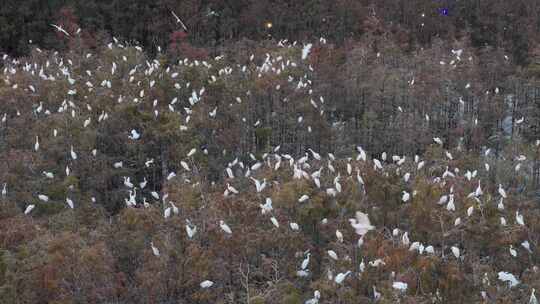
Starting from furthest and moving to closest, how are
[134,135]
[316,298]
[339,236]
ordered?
[134,135]
[339,236]
[316,298]

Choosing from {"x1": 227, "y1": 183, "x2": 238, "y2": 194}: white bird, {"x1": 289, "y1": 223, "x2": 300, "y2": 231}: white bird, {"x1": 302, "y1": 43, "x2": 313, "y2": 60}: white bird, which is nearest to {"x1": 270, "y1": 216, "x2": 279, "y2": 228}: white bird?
{"x1": 289, "y1": 223, "x2": 300, "y2": 231}: white bird

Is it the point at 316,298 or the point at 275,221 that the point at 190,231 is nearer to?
the point at 275,221

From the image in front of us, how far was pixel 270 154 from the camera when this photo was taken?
7.54 metres

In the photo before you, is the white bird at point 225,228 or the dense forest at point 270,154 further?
the white bird at point 225,228

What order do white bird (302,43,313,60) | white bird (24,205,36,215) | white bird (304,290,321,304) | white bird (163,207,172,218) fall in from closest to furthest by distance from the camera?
white bird (304,290,321,304)
white bird (163,207,172,218)
white bird (24,205,36,215)
white bird (302,43,313,60)

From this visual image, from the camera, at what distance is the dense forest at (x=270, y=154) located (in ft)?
15.5

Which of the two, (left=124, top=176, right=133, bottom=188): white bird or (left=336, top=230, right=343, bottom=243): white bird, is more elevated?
(left=336, top=230, right=343, bottom=243): white bird

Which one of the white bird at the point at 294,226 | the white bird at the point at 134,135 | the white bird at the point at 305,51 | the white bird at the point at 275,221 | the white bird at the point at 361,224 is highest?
the white bird at the point at 275,221

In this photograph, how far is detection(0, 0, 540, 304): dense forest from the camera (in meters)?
4.74

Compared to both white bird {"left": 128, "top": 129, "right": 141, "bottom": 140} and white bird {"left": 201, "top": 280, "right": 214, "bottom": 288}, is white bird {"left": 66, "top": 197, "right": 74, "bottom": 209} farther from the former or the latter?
white bird {"left": 201, "top": 280, "right": 214, "bottom": 288}

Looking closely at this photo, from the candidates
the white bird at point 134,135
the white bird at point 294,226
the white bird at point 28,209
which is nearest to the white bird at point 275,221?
the white bird at point 294,226

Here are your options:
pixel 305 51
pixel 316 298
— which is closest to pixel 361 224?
pixel 316 298

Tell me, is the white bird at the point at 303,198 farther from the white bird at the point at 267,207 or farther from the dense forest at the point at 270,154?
the white bird at the point at 267,207

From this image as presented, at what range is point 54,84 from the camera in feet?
28.3
